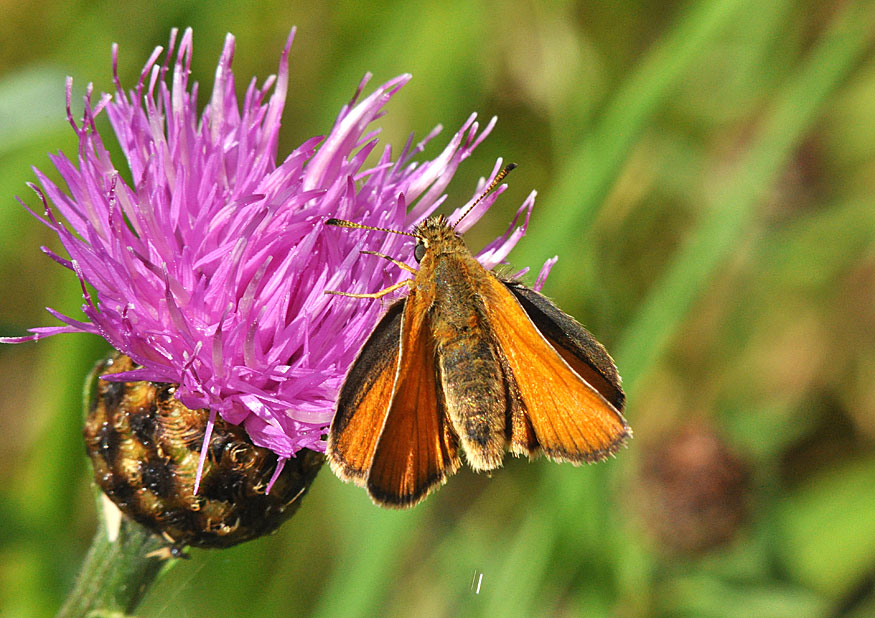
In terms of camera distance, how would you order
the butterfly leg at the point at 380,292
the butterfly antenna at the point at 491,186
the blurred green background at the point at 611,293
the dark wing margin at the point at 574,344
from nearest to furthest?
the butterfly leg at the point at 380,292
the dark wing margin at the point at 574,344
the butterfly antenna at the point at 491,186
the blurred green background at the point at 611,293

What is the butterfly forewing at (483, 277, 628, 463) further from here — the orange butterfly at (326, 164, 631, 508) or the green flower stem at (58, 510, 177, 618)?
the green flower stem at (58, 510, 177, 618)

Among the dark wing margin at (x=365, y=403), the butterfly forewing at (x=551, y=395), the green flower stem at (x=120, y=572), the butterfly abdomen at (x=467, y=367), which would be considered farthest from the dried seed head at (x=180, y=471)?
the butterfly forewing at (x=551, y=395)

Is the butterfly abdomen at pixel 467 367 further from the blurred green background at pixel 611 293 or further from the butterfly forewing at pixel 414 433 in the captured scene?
the blurred green background at pixel 611 293

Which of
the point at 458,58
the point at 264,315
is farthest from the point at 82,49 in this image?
the point at 264,315

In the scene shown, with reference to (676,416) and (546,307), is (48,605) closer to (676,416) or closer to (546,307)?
(546,307)

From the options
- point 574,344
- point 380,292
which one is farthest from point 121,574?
point 574,344

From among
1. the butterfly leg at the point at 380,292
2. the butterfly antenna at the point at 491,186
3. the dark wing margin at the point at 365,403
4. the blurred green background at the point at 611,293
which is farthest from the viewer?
the blurred green background at the point at 611,293

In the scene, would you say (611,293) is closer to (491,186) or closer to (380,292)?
(491,186)
